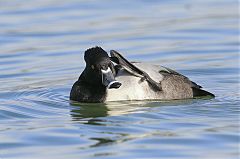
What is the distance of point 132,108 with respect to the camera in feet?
40.2

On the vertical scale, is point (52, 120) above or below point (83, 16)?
below

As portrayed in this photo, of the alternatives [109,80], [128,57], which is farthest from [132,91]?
[128,57]

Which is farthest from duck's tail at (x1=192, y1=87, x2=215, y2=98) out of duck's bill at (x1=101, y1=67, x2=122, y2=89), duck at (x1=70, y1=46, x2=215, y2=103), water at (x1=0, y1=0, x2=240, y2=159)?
duck's bill at (x1=101, y1=67, x2=122, y2=89)

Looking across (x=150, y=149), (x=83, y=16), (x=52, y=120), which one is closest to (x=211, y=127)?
(x=150, y=149)

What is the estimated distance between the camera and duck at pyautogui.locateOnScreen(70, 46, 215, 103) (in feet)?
41.0

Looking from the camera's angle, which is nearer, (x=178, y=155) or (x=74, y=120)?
(x=178, y=155)

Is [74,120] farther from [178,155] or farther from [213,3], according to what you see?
[213,3]

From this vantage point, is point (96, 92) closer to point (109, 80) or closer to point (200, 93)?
point (109, 80)

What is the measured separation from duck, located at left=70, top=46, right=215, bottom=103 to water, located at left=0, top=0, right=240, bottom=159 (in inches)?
6.4

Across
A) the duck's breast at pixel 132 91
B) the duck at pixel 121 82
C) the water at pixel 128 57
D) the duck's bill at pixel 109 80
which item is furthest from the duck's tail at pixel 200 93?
the duck's bill at pixel 109 80

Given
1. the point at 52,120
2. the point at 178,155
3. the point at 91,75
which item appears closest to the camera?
the point at 178,155

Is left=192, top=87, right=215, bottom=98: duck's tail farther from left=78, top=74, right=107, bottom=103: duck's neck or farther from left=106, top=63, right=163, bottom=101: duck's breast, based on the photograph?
left=78, top=74, right=107, bottom=103: duck's neck

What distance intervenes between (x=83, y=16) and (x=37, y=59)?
4.44m

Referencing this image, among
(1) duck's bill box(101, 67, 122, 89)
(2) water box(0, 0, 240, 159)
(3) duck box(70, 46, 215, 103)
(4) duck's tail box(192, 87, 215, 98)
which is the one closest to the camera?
(2) water box(0, 0, 240, 159)
